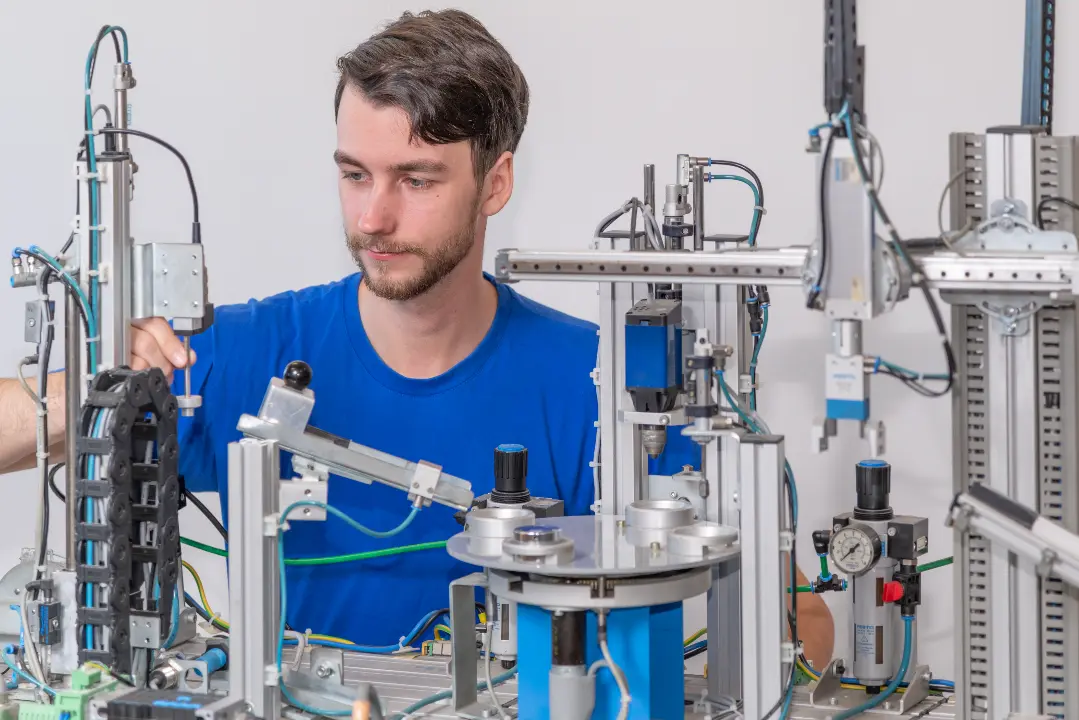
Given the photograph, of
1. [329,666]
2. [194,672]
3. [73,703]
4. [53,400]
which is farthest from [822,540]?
[53,400]

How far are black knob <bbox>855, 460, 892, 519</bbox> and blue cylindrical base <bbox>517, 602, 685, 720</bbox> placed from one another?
0.30m

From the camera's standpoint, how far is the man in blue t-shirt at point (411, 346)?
225cm

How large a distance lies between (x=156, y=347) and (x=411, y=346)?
736 millimetres

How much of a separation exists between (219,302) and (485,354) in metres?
1.15

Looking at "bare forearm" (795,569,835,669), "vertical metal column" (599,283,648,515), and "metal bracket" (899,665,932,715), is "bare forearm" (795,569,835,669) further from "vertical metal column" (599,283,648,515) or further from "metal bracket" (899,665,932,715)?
"vertical metal column" (599,283,648,515)

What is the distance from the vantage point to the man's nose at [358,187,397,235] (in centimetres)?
219

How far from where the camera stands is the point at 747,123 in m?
3.20

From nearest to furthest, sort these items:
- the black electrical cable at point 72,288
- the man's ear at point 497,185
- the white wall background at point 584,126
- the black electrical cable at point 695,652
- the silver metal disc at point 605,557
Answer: the silver metal disc at point 605,557 → the black electrical cable at point 72,288 → the black electrical cable at point 695,652 → the man's ear at point 497,185 → the white wall background at point 584,126

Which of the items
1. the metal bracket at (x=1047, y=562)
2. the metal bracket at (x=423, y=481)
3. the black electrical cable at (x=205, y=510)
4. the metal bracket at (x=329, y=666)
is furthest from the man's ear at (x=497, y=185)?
the metal bracket at (x=1047, y=562)

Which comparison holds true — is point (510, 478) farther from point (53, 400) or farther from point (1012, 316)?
point (53, 400)

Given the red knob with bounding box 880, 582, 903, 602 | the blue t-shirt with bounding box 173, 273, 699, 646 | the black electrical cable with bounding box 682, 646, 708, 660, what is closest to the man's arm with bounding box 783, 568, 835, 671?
the black electrical cable with bounding box 682, 646, 708, 660

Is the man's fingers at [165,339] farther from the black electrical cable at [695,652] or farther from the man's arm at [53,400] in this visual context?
the black electrical cable at [695,652]

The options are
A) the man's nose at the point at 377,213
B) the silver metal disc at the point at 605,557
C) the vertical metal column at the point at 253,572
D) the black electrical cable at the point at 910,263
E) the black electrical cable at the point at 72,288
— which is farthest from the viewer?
the man's nose at the point at 377,213

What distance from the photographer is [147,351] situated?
1795mm
